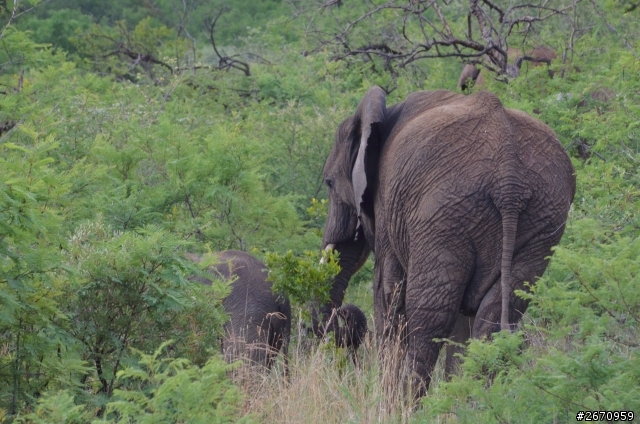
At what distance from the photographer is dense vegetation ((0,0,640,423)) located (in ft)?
16.4

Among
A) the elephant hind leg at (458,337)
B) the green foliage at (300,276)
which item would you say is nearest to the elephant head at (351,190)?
the green foliage at (300,276)

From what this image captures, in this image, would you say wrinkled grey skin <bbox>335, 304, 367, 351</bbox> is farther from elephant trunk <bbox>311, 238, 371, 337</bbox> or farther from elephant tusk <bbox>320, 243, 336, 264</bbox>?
elephant tusk <bbox>320, 243, 336, 264</bbox>

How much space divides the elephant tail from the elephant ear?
4.66 feet

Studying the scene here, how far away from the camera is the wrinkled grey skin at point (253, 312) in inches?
302

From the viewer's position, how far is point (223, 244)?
9648 millimetres

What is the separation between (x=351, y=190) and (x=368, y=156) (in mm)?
611

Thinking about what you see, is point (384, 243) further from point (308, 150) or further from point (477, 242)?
point (308, 150)

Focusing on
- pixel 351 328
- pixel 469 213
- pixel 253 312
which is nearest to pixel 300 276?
pixel 253 312

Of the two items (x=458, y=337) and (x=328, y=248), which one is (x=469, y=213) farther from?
(x=328, y=248)

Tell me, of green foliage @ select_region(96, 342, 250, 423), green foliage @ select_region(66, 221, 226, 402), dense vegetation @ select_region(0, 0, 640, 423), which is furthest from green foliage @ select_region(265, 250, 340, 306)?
green foliage @ select_region(96, 342, 250, 423)

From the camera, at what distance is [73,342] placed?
5.73m

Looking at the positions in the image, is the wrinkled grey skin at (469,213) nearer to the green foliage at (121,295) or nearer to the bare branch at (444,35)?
the green foliage at (121,295)

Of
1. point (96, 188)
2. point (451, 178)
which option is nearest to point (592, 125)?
point (451, 178)

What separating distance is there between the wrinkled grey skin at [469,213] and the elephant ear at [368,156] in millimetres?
311
